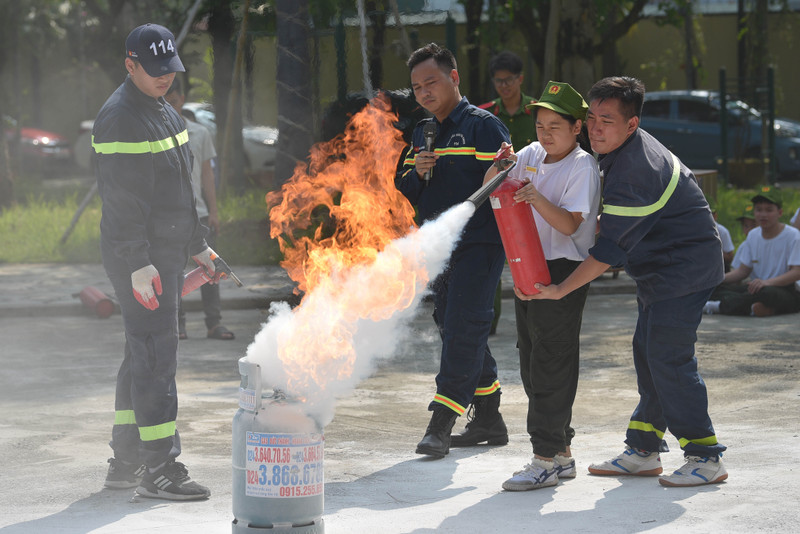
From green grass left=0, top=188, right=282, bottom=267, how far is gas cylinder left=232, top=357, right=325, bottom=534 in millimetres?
9572

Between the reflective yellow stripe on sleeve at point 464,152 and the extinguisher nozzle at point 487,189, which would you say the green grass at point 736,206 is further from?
the extinguisher nozzle at point 487,189

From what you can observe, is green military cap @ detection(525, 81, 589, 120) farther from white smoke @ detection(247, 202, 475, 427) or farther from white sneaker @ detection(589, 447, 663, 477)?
white sneaker @ detection(589, 447, 663, 477)

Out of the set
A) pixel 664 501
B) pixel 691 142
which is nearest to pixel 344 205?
pixel 664 501

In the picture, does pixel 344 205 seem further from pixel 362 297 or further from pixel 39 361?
pixel 39 361

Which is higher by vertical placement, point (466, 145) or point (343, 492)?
point (466, 145)

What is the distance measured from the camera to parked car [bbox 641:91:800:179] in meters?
24.8

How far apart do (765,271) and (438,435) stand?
5910 millimetres

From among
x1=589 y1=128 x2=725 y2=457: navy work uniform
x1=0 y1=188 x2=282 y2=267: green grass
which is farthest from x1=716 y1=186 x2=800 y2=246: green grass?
x1=589 y1=128 x2=725 y2=457: navy work uniform

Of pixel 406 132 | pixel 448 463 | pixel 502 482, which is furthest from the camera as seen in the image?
pixel 406 132

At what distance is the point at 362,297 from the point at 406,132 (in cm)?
750

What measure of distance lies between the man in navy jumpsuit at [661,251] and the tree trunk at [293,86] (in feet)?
26.1

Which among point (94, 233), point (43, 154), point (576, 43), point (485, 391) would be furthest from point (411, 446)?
point (43, 154)

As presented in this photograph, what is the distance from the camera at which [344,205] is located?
5492 mm

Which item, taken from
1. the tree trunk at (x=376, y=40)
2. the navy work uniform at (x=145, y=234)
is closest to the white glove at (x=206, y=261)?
the navy work uniform at (x=145, y=234)
